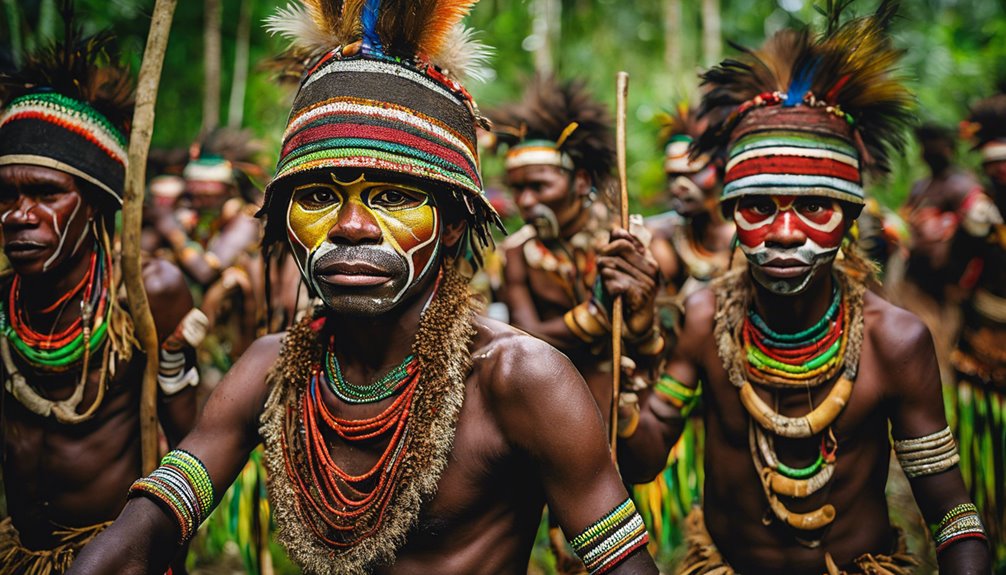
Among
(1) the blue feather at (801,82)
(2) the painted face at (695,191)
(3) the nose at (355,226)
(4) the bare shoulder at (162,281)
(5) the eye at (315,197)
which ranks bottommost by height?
(2) the painted face at (695,191)

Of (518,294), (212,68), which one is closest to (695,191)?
(518,294)

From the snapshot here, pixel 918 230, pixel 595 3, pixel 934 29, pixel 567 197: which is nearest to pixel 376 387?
pixel 567 197

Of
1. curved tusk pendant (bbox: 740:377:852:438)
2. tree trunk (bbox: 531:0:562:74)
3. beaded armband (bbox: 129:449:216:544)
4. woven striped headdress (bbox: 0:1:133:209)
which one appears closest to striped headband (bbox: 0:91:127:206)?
woven striped headdress (bbox: 0:1:133:209)

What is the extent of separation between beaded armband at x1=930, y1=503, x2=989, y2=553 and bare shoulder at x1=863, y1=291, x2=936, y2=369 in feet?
1.72

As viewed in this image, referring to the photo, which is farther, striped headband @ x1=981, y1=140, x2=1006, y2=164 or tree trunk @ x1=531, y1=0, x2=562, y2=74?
tree trunk @ x1=531, y1=0, x2=562, y2=74

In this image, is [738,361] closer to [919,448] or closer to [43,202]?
[919,448]

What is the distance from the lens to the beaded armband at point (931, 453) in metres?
2.99

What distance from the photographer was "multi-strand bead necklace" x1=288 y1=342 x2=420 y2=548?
97.0 inches

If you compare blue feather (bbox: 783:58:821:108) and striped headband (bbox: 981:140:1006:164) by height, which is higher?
blue feather (bbox: 783:58:821:108)

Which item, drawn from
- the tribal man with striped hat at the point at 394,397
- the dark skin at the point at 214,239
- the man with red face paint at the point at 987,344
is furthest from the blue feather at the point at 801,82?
the dark skin at the point at 214,239

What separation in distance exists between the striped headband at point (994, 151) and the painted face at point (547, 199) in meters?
2.74

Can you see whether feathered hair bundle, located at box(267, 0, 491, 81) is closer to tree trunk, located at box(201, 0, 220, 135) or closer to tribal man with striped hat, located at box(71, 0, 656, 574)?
tribal man with striped hat, located at box(71, 0, 656, 574)

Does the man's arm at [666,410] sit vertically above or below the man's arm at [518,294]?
above

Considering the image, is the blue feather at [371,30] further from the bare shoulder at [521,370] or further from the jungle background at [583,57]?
the jungle background at [583,57]
